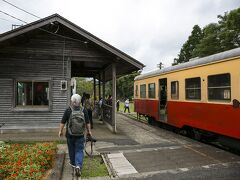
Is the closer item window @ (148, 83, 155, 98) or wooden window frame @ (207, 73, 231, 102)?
wooden window frame @ (207, 73, 231, 102)

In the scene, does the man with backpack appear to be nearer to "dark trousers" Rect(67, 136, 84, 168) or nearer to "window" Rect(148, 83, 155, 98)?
"dark trousers" Rect(67, 136, 84, 168)

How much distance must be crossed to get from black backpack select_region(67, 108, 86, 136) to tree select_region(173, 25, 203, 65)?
171ft

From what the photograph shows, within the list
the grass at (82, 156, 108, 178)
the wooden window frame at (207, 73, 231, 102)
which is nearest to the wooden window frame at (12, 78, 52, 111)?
the grass at (82, 156, 108, 178)

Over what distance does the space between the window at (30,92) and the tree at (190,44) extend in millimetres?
46329

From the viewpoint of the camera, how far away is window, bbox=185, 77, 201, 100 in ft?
37.2

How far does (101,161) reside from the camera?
8.70 m

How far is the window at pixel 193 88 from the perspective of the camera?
1134 cm

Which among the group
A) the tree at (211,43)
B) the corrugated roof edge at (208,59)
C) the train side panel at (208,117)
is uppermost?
the tree at (211,43)

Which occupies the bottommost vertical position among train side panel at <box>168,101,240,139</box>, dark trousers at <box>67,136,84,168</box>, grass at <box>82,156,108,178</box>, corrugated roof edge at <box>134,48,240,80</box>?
grass at <box>82,156,108,178</box>

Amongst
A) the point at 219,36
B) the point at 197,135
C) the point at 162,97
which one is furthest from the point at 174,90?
the point at 219,36

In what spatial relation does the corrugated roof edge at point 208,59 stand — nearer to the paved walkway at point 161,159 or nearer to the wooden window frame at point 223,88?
the wooden window frame at point 223,88

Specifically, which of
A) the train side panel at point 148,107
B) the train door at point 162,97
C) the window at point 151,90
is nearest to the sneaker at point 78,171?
the train door at point 162,97

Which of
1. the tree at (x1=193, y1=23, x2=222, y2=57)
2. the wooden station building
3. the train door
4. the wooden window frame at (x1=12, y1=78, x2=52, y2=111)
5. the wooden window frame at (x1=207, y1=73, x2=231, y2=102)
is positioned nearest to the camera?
the wooden window frame at (x1=207, y1=73, x2=231, y2=102)

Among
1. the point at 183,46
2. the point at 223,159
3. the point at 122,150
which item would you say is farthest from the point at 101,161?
the point at 183,46
